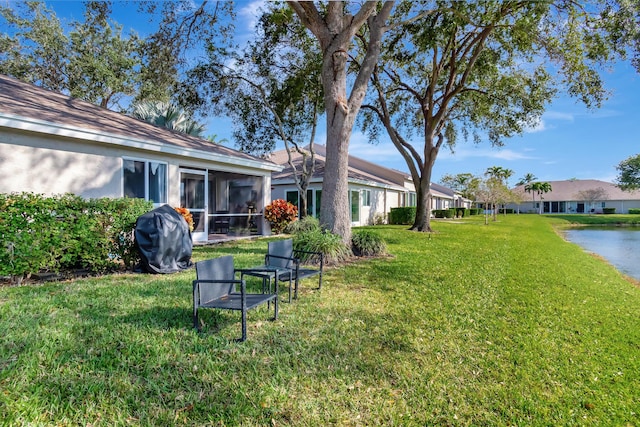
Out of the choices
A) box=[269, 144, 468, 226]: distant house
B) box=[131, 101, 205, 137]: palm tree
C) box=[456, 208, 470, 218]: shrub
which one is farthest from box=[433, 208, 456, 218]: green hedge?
box=[131, 101, 205, 137]: palm tree

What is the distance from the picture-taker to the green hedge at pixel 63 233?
5.68 meters

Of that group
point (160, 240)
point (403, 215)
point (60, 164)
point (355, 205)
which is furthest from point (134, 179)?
point (403, 215)

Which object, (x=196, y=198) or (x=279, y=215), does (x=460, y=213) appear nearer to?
(x=279, y=215)

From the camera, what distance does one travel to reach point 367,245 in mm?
9906

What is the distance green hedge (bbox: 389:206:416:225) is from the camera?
86.6 ft

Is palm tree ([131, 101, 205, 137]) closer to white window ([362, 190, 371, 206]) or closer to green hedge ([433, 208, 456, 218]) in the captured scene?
white window ([362, 190, 371, 206])

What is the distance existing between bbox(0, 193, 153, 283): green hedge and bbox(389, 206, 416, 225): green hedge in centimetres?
2142

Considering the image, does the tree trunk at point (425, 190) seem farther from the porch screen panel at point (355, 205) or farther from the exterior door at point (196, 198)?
the exterior door at point (196, 198)

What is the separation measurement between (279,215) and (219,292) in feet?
35.5

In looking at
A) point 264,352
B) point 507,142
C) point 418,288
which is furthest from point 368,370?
point 507,142

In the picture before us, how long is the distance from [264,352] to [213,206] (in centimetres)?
1363

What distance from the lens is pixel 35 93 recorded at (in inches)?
412

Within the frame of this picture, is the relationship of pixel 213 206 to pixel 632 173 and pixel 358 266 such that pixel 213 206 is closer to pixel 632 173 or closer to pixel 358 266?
pixel 358 266

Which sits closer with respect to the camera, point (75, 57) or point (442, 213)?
point (75, 57)
